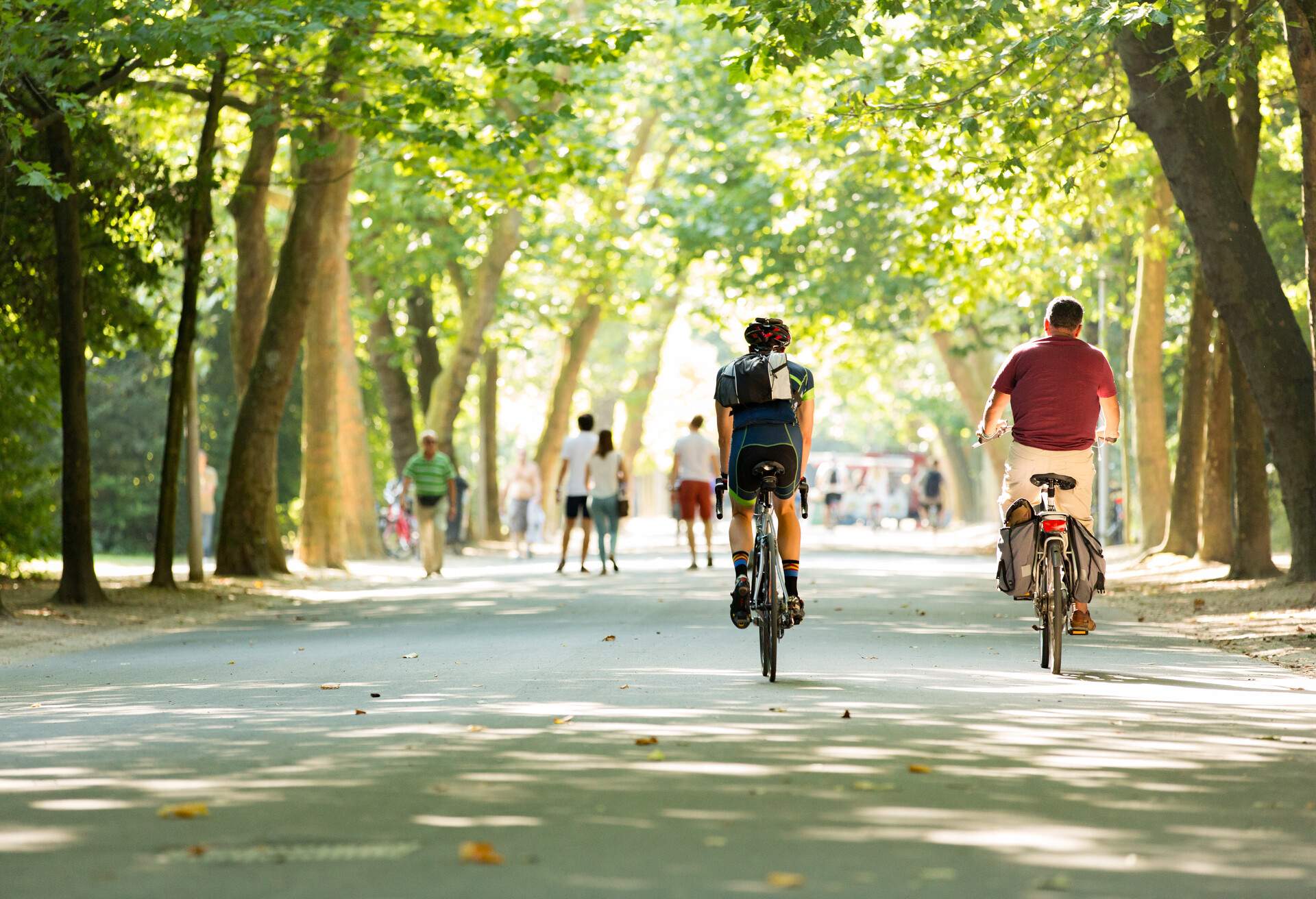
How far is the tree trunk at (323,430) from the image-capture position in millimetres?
26281

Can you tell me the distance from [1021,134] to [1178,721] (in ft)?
34.8

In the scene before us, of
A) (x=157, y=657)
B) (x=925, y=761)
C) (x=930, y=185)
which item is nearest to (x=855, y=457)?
(x=930, y=185)

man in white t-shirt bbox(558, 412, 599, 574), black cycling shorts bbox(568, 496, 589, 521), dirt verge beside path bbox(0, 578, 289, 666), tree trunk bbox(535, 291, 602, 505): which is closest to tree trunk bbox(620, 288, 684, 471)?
tree trunk bbox(535, 291, 602, 505)

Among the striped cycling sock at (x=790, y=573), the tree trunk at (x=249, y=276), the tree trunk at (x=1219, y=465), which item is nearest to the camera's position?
the striped cycling sock at (x=790, y=573)

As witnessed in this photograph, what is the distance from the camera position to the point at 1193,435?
79.9 feet

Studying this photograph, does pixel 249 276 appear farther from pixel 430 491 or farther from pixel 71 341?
pixel 71 341

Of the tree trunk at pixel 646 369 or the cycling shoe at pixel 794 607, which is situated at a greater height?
the tree trunk at pixel 646 369

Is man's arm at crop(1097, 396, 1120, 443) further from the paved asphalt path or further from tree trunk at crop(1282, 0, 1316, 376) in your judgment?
tree trunk at crop(1282, 0, 1316, 376)

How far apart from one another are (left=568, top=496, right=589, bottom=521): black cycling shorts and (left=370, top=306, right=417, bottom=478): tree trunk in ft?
41.7

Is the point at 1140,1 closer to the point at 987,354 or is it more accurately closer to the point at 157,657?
the point at 157,657

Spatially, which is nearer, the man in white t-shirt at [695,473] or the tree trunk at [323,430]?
the man in white t-shirt at [695,473]

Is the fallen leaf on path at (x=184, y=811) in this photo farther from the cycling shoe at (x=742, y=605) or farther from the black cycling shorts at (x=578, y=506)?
the black cycling shorts at (x=578, y=506)

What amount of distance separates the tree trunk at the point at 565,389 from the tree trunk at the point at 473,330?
585cm

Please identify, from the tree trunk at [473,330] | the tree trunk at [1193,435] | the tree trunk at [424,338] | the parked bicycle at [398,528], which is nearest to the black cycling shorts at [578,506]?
the parked bicycle at [398,528]
